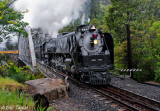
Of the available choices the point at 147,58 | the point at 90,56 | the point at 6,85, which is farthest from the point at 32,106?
the point at 147,58

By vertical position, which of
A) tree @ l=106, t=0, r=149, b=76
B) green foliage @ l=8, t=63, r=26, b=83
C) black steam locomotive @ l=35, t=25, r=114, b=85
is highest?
tree @ l=106, t=0, r=149, b=76

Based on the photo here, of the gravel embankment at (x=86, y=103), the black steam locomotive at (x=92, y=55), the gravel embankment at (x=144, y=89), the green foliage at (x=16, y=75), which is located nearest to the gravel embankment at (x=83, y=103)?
the gravel embankment at (x=86, y=103)

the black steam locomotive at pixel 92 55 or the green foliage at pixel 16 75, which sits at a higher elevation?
the black steam locomotive at pixel 92 55

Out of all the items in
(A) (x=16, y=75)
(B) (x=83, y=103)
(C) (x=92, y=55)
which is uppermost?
(C) (x=92, y=55)

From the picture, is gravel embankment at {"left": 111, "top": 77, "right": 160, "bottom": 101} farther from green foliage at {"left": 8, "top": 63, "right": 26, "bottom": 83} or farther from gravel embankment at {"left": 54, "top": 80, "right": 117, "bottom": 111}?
green foliage at {"left": 8, "top": 63, "right": 26, "bottom": 83}

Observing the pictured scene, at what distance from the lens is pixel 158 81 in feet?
36.9

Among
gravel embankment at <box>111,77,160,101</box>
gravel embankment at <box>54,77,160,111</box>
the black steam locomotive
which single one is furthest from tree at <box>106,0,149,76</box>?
gravel embankment at <box>54,77,160,111</box>

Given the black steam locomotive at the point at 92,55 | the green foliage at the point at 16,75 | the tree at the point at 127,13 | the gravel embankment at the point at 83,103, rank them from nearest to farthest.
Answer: the gravel embankment at the point at 83,103, the green foliage at the point at 16,75, the black steam locomotive at the point at 92,55, the tree at the point at 127,13

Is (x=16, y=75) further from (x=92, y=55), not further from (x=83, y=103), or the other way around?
(x=92, y=55)

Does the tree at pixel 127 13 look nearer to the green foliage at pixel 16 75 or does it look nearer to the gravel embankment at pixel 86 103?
the gravel embankment at pixel 86 103

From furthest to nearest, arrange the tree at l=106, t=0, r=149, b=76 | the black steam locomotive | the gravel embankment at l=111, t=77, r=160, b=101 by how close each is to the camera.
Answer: the tree at l=106, t=0, r=149, b=76
the black steam locomotive
the gravel embankment at l=111, t=77, r=160, b=101

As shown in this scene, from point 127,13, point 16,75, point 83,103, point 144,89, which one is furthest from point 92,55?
point 127,13

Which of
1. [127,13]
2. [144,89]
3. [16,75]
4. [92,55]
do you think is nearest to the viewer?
[16,75]

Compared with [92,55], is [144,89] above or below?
below
